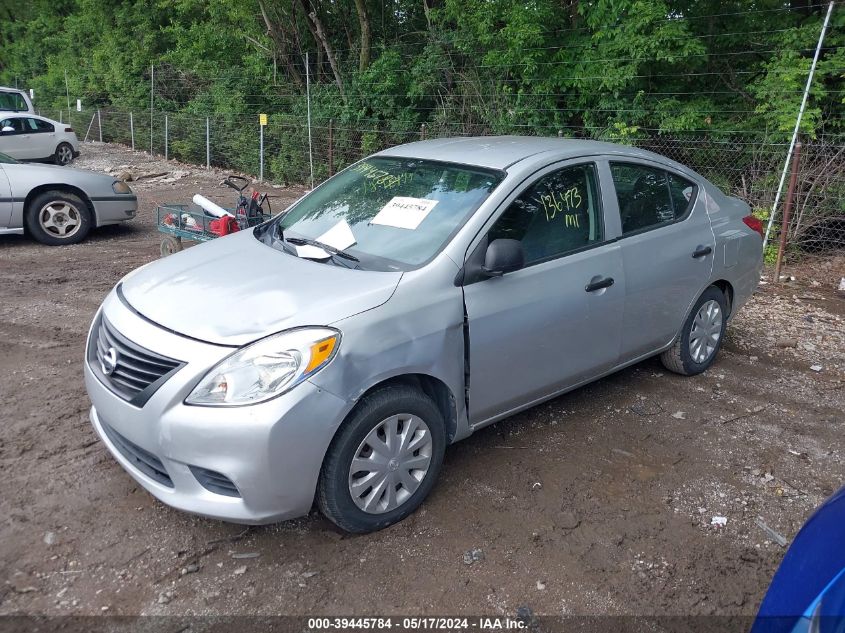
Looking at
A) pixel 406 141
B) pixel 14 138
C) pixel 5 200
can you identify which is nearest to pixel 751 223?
pixel 5 200

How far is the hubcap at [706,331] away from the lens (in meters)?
5.00

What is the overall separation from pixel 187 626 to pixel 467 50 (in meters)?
11.1

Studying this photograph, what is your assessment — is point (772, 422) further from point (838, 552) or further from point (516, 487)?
point (838, 552)

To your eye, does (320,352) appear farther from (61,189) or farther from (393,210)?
(61,189)

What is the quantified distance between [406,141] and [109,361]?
35.8 feet

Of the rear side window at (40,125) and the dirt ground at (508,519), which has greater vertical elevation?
the rear side window at (40,125)

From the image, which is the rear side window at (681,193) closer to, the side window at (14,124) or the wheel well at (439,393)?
the wheel well at (439,393)

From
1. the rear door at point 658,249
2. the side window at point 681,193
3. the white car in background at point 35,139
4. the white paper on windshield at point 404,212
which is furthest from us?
the white car in background at point 35,139

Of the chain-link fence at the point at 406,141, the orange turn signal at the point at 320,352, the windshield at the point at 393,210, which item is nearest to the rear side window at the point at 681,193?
the windshield at the point at 393,210

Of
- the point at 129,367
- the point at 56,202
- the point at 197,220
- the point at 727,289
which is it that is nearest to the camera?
the point at 129,367

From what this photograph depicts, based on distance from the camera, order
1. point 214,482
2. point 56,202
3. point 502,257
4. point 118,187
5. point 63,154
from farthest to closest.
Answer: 1. point 63,154
2. point 118,187
3. point 56,202
4. point 502,257
5. point 214,482

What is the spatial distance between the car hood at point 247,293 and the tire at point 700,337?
258 centimetres

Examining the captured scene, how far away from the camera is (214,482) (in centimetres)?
291

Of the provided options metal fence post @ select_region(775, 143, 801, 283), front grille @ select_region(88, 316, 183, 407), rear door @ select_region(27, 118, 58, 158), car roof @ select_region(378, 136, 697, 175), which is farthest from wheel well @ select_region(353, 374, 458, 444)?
rear door @ select_region(27, 118, 58, 158)
